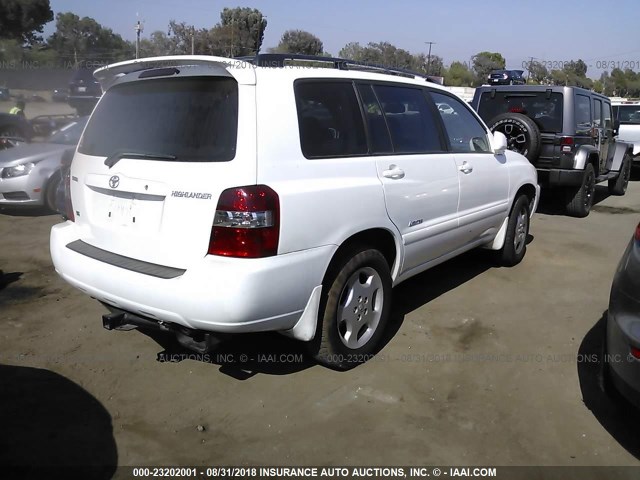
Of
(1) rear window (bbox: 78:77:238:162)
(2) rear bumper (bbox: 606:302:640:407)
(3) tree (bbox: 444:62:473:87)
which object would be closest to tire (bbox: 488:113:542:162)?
(2) rear bumper (bbox: 606:302:640:407)

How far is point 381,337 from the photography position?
12.4 ft

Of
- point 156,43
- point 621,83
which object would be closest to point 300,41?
point 156,43

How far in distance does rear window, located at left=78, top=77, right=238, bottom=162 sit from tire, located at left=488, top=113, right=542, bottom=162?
563cm

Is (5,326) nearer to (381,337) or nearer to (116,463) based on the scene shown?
(116,463)

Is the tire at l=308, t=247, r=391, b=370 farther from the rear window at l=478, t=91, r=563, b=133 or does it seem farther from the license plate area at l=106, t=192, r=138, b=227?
the rear window at l=478, t=91, r=563, b=133

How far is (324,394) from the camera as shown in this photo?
315cm

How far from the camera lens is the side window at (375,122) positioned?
3400 mm

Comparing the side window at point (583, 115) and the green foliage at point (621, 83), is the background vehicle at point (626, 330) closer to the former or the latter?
the side window at point (583, 115)

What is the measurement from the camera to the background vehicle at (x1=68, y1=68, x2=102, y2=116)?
68.5ft

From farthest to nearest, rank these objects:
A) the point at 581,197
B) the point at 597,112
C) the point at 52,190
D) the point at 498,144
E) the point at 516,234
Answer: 1. the point at 597,112
2. the point at 581,197
3. the point at 52,190
4. the point at 516,234
5. the point at 498,144

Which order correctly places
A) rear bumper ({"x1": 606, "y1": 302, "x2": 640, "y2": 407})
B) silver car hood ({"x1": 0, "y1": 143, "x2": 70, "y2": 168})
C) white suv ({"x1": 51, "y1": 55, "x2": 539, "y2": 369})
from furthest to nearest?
silver car hood ({"x1": 0, "y1": 143, "x2": 70, "y2": 168})
white suv ({"x1": 51, "y1": 55, "x2": 539, "y2": 369})
rear bumper ({"x1": 606, "y1": 302, "x2": 640, "y2": 407})

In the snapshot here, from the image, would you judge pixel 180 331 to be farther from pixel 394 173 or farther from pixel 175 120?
Answer: pixel 394 173

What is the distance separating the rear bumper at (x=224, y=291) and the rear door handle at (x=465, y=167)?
1.73 metres

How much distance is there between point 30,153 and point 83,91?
1721 cm
